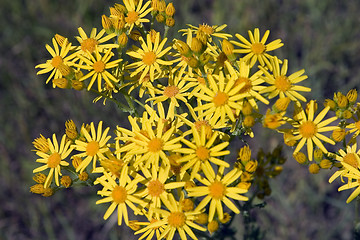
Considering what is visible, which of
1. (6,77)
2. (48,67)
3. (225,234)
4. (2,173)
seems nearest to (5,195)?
(2,173)

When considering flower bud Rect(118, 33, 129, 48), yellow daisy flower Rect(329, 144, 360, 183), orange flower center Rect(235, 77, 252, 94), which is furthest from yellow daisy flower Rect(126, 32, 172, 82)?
yellow daisy flower Rect(329, 144, 360, 183)

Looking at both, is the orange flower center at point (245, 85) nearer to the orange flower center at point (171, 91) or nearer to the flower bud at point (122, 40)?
the orange flower center at point (171, 91)

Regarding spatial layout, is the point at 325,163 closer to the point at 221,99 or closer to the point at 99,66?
the point at 221,99

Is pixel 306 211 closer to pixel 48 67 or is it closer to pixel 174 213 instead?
pixel 174 213

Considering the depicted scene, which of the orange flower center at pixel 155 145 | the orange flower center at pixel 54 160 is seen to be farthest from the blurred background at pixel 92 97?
the orange flower center at pixel 155 145

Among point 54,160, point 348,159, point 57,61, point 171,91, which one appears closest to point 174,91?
point 171,91
